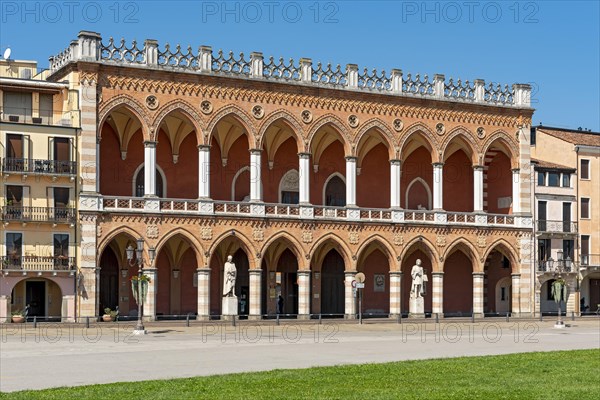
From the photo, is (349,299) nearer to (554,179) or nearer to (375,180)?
(375,180)

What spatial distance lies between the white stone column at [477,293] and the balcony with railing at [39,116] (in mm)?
24847

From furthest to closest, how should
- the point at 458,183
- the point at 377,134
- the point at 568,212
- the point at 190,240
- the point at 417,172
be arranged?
the point at 568,212, the point at 458,183, the point at 417,172, the point at 377,134, the point at 190,240

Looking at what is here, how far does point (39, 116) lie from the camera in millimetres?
52406

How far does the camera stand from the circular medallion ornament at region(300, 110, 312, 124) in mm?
57500

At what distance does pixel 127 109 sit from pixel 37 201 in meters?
6.35

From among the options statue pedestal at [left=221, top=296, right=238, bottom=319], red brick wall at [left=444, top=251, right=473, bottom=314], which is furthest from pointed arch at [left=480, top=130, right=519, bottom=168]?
statue pedestal at [left=221, top=296, right=238, bottom=319]

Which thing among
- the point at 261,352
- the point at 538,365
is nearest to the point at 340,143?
the point at 261,352

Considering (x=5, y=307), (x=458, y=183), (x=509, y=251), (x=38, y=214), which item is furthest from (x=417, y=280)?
(x=5, y=307)

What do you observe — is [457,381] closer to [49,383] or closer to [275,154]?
[49,383]

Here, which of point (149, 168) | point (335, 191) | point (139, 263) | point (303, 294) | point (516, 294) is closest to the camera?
point (139, 263)

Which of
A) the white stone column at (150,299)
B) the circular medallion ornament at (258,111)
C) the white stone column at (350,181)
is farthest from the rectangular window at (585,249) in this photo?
the white stone column at (150,299)

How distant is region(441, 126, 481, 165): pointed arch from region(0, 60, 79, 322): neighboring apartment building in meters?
21.8

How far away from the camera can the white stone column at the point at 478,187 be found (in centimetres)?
6241

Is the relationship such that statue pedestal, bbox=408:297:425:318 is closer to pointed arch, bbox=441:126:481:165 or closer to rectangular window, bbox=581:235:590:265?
pointed arch, bbox=441:126:481:165
